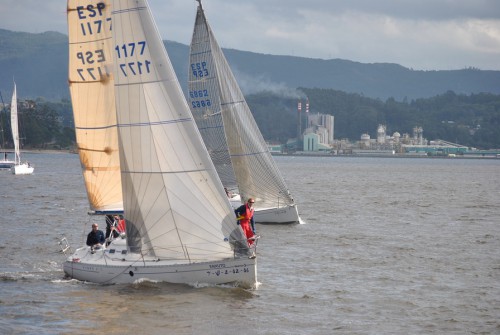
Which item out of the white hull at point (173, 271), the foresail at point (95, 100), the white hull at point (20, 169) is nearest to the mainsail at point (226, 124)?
the foresail at point (95, 100)

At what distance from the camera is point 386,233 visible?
41.3 meters

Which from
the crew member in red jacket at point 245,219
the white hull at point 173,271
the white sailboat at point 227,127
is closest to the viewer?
the white hull at point 173,271

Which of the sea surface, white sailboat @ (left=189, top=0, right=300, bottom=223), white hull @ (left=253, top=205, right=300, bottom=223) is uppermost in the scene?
white sailboat @ (left=189, top=0, right=300, bottom=223)

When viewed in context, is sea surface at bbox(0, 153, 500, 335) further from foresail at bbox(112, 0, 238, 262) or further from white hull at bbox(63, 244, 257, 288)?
foresail at bbox(112, 0, 238, 262)

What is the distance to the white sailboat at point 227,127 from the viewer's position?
38.7 m

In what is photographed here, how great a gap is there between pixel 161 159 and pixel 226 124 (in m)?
15.9

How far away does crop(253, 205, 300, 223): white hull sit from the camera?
133 ft

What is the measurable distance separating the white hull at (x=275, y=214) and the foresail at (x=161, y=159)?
16.3m

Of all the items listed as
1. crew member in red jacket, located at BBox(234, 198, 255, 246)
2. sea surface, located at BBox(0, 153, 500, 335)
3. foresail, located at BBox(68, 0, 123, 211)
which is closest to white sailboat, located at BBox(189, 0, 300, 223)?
sea surface, located at BBox(0, 153, 500, 335)

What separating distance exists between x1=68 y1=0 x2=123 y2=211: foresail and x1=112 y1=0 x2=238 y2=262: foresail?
2.03 meters

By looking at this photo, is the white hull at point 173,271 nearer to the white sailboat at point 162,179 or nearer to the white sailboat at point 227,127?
the white sailboat at point 162,179

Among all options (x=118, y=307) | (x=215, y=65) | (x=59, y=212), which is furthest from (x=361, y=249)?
(x=59, y=212)

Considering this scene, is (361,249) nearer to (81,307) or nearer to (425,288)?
(425,288)

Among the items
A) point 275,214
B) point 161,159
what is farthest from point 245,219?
point 275,214
